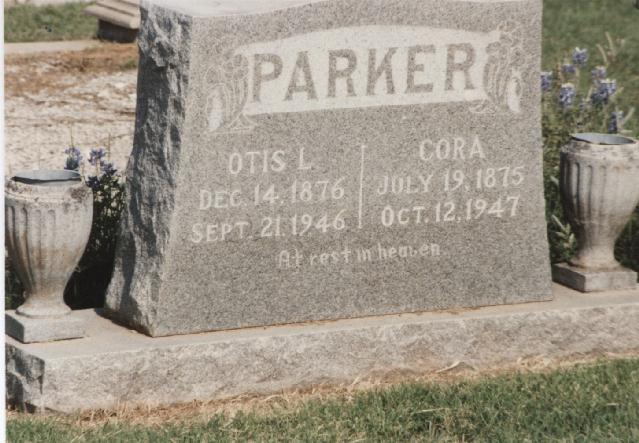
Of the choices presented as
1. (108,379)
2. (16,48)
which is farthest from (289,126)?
(16,48)

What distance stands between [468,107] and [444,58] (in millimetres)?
240

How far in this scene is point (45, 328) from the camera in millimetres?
5113

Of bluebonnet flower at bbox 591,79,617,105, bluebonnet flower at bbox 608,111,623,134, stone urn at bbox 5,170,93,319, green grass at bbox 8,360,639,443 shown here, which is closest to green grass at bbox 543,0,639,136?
bluebonnet flower at bbox 591,79,617,105

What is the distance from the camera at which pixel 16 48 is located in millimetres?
11812

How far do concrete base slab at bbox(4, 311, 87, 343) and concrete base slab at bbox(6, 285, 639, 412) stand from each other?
4 cm

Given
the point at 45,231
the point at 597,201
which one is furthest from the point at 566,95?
the point at 45,231

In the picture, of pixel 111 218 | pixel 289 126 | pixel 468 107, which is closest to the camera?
pixel 289 126

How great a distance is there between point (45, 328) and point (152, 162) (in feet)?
2.47

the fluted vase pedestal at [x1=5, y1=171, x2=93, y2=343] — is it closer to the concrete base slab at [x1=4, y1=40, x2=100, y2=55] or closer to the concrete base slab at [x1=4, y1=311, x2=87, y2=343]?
the concrete base slab at [x1=4, y1=311, x2=87, y2=343]

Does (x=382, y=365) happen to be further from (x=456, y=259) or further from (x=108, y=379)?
(x=108, y=379)

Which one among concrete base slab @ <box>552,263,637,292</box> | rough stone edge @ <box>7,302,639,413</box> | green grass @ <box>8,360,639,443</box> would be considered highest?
concrete base slab @ <box>552,263,637,292</box>

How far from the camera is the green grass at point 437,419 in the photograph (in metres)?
4.81

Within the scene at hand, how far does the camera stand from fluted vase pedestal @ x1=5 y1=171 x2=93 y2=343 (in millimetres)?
4996

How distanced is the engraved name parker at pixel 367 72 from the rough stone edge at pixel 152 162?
148 mm
